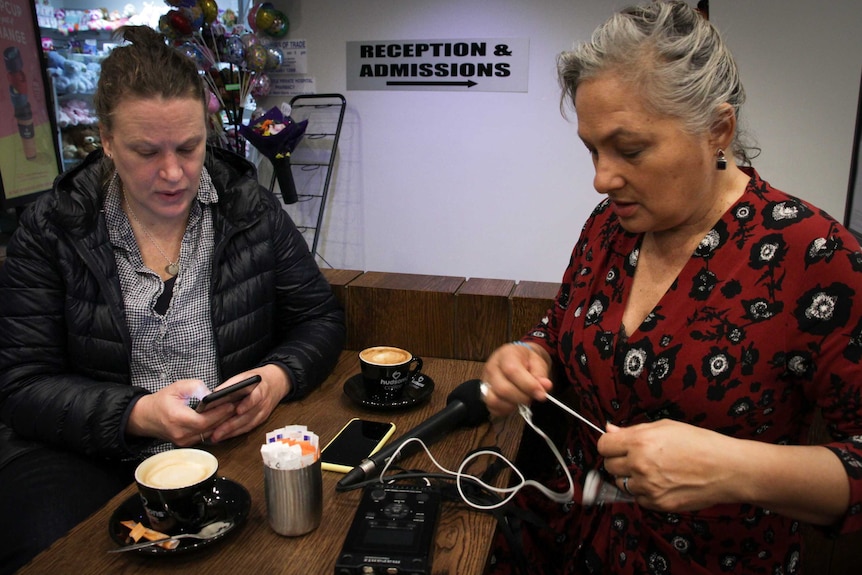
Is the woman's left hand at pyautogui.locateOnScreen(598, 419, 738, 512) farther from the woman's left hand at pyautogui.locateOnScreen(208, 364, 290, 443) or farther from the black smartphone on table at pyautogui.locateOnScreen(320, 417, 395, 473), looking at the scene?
the woman's left hand at pyautogui.locateOnScreen(208, 364, 290, 443)

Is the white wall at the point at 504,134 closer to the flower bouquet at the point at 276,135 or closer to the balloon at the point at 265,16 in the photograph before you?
the balloon at the point at 265,16

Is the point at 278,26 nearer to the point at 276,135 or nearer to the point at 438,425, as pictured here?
the point at 276,135

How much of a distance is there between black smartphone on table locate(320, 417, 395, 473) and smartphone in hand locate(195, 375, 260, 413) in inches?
6.9

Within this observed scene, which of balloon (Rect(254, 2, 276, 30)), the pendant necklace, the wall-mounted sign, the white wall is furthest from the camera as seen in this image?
balloon (Rect(254, 2, 276, 30))

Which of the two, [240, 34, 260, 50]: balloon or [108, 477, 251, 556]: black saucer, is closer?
[108, 477, 251, 556]: black saucer

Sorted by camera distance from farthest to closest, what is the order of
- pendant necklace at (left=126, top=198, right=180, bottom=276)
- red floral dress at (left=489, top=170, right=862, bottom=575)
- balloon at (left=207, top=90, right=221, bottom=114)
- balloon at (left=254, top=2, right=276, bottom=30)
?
1. balloon at (left=254, top=2, right=276, bottom=30)
2. balloon at (left=207, top=90, right=221, bottom=114)
3. pendant necklace at (left=126, top=198, right=180, bottom=276)
4. red floral dress at (left=489, top=170, right=862, bottom=575)

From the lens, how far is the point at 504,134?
13.1 ft

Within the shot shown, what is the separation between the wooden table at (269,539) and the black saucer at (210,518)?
0.02 m

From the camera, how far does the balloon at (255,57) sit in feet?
12.6

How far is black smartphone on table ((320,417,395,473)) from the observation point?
1110mm

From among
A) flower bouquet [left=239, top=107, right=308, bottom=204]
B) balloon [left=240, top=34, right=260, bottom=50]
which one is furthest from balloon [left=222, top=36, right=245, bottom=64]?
flower bouquet [left=239, top=107, right=308, bottom=204]

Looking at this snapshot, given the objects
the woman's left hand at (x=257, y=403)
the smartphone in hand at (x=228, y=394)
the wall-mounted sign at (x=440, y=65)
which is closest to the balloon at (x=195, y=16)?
the wall-mounted sign at (x=440, y=65)

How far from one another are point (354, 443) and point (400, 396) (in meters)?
0.19

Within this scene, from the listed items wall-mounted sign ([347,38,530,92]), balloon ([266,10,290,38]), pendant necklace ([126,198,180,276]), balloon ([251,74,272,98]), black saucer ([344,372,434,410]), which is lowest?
black saucer ([344,372,434,410])
